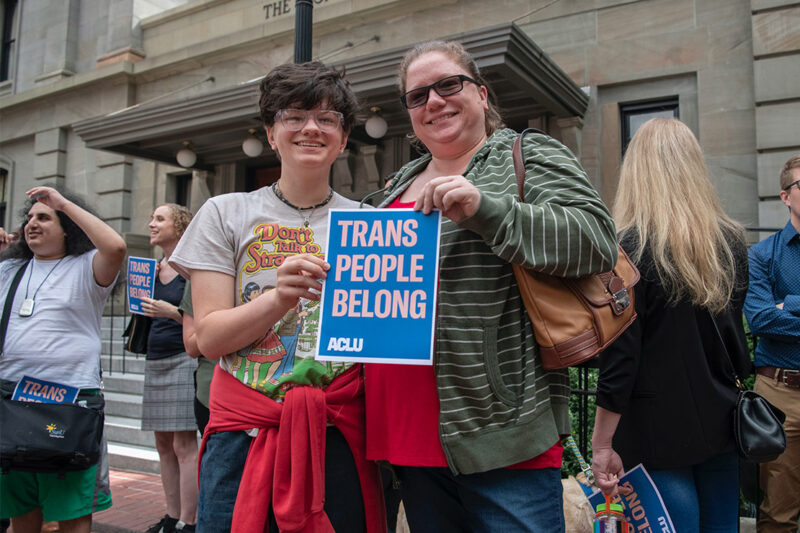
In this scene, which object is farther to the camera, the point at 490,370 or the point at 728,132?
the point at 728,132

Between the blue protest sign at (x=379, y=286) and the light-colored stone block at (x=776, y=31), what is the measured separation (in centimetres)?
835

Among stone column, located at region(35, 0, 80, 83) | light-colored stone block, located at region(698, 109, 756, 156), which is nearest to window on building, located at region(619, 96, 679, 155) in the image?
light-colored stone block, located at region(698, 109, 756, 156)

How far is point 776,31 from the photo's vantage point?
7.85m

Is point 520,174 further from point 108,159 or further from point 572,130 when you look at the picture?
point 108,159

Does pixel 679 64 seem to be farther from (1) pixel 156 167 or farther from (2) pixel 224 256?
(1) pixel 156 167

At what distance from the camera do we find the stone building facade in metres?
7.98

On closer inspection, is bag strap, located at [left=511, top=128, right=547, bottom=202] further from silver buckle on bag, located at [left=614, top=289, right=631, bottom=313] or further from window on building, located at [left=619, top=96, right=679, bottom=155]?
window on building, located at [left=619, top=96, right=679, bottom=155]

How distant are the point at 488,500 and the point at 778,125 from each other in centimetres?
814

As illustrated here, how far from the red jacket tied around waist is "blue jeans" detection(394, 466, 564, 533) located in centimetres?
28

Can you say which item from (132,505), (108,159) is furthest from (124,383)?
(108,159)

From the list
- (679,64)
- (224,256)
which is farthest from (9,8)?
(224,256)

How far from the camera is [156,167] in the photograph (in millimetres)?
13516

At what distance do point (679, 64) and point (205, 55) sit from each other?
9340mm

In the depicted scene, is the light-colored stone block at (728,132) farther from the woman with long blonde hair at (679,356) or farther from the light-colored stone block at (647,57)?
the woman with long blonde hair at (679,356)
